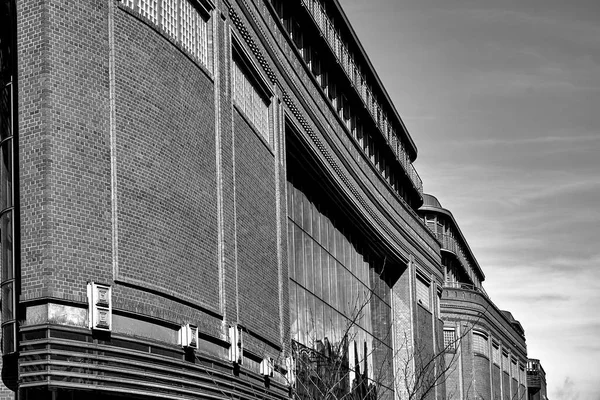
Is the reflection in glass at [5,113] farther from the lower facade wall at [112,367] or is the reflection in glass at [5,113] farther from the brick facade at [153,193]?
the lower facade wall at [112,367]

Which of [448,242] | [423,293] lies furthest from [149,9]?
[448,242]

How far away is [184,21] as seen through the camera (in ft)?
90.7

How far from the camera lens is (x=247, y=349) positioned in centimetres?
2945

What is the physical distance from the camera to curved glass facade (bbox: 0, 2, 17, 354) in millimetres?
21516

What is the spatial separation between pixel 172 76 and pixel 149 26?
55.0 inches

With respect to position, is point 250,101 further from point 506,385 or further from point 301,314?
point 506,385

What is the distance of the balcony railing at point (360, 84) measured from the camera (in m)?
44.4

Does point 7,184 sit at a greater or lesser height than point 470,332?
lesser

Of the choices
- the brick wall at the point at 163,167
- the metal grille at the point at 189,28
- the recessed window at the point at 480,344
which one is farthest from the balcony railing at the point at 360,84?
the recessed window at the point at 480,344

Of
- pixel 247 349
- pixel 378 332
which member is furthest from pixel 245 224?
pixel 378 332

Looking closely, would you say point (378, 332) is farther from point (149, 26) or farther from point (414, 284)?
point (149, 26)

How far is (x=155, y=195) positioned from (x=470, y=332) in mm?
56881

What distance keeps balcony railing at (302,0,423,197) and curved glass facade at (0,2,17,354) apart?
18633 millimetres

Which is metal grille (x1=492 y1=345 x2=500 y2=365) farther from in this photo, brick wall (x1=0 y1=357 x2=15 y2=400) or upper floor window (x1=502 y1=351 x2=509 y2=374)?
brick wall (x1=0 y1=357 x2=15 y2=400)
